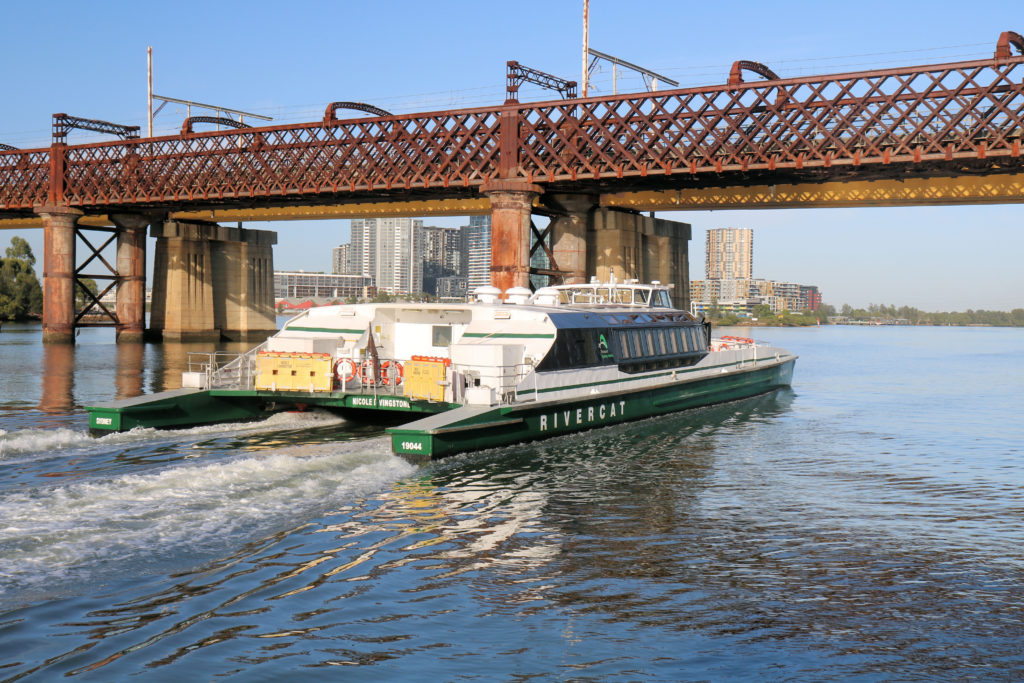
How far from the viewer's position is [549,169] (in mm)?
55000

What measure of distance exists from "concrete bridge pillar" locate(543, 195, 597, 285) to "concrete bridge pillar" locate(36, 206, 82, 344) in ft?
128

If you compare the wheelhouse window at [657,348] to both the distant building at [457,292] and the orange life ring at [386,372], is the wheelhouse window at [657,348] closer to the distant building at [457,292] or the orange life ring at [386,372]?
the distant building at [457,292]

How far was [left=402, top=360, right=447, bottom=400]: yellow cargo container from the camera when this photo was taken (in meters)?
21.9

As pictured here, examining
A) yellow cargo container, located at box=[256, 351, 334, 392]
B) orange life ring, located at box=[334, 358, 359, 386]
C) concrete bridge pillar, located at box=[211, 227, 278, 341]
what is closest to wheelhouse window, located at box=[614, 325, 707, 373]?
orange life ring, located at box=[334, 358, 359, 386]

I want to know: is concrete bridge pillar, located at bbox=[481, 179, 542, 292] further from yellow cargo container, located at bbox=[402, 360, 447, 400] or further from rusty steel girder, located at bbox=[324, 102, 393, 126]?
yellow cargo container, located at bbox=[402, 360, 447, 400]

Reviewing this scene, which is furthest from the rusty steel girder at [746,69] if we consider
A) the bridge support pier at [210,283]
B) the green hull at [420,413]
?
the bridge support pier at [210,283]

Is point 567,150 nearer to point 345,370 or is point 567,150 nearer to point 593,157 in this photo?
point 593,157

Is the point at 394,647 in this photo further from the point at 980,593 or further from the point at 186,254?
the point at 186,254

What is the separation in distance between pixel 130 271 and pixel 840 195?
185 feet

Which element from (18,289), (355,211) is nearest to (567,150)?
(355,211)

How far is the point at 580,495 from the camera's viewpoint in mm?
17141

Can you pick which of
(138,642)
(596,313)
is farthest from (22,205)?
(138,642)

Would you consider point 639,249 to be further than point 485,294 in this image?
Yes

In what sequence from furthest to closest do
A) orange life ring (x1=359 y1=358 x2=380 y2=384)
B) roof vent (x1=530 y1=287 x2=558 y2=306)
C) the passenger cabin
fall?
roof vent (x1=530 y1=287 x2=558 y2=306)
orange life ring (x1=359 y1=358 x2=380 y2=384)
the passenger cabin
